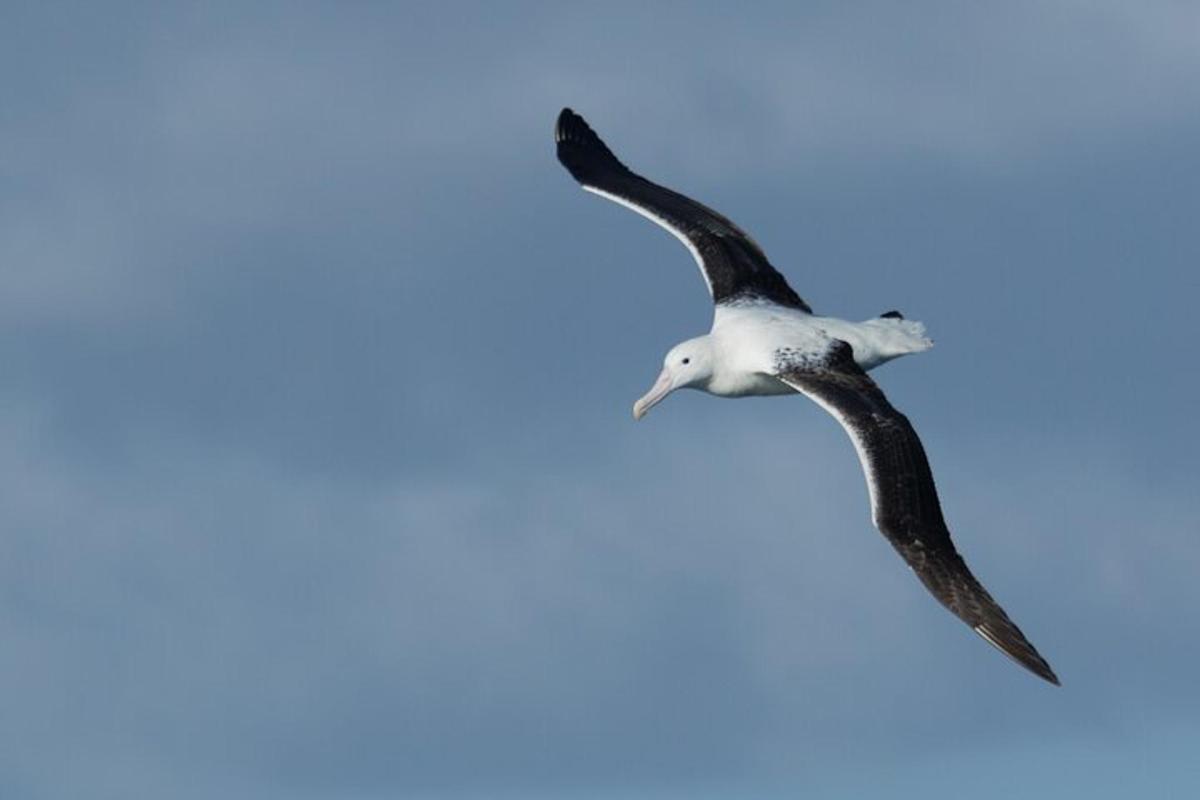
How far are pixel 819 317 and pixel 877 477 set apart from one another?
4.18 meters

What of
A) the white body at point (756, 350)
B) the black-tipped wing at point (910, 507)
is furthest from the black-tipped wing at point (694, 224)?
the black-tipped wing at point (910, 507)

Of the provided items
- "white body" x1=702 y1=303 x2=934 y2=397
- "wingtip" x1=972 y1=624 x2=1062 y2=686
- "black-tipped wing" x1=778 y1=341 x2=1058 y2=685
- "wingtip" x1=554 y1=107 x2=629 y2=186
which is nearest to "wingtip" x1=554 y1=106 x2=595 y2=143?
"wingtip" x1=554 y1=107 x2=629 y2=186

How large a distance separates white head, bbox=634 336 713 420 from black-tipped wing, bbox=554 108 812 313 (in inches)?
64.9

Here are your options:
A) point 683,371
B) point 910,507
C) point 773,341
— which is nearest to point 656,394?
point 683,371

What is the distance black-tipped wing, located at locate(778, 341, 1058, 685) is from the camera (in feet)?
89.6

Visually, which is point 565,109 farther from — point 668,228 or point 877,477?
point 877,477

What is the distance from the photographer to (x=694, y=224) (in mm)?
34188

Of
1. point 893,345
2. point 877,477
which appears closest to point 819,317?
point 893,345

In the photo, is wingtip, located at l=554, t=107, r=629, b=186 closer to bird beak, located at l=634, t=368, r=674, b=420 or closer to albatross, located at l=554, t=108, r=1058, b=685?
albatross, located at l=554, t=108, r=1058, b=685

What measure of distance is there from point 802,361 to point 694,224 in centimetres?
415

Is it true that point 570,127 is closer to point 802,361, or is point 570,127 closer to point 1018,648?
point 802,361

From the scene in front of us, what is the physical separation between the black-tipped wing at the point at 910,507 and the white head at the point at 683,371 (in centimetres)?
167

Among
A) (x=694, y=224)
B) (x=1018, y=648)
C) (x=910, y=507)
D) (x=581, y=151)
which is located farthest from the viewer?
(x=581, y=151)

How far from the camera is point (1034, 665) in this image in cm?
2655
